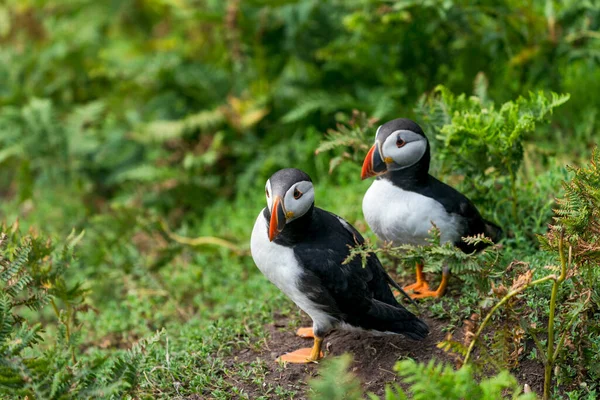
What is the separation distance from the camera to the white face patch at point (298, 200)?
3.44m

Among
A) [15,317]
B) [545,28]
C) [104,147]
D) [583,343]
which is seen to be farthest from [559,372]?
[104,147]

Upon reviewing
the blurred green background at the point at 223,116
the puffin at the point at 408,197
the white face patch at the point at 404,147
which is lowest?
the blurred green background at the point at 223,116

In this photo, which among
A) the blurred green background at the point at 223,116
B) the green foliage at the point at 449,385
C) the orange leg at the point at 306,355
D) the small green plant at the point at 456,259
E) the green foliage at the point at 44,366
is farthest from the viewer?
the blurred green background at the point at 223,116

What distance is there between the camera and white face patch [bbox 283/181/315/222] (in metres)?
3.44

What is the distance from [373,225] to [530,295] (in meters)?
0.95

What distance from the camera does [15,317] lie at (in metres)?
3.55

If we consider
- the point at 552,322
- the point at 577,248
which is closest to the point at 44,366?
the point at 552,322

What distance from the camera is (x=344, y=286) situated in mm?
3547

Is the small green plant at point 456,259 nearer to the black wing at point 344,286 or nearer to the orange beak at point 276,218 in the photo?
the black wing at point 344,286

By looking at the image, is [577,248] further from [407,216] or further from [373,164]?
[373,164]

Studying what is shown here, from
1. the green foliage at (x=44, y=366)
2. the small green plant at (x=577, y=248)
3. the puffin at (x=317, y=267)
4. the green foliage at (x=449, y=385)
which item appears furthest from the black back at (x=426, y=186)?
the green foliage at (x=44, y=366)

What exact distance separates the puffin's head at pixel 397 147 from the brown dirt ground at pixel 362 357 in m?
0.92

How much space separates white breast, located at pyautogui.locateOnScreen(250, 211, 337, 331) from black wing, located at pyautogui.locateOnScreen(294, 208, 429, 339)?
0.15ft

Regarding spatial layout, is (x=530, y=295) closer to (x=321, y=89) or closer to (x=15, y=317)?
(x=15, y=317)
